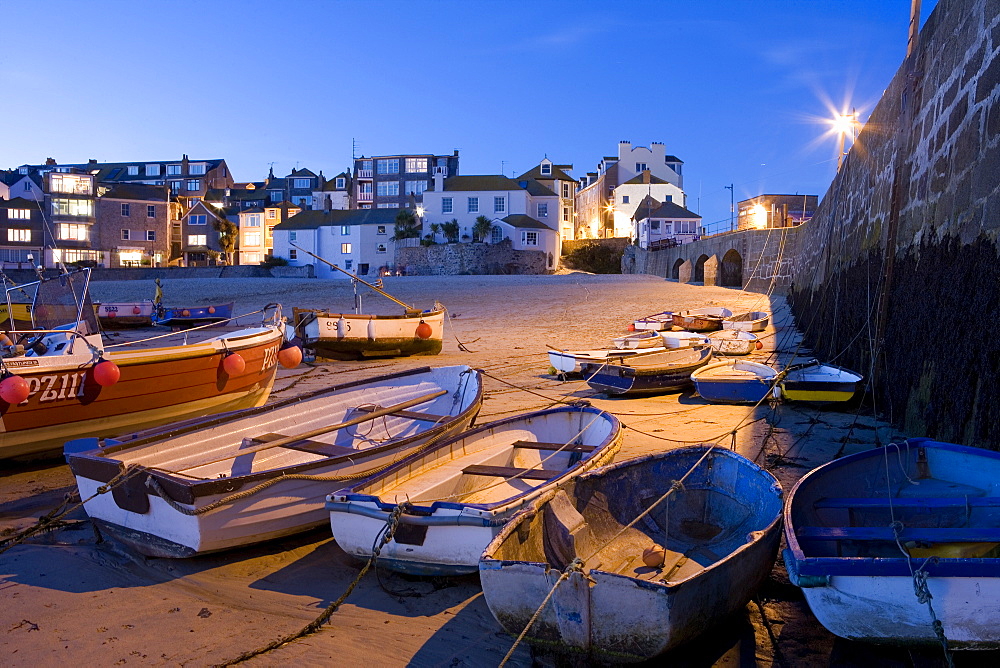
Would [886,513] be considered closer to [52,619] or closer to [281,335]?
[52,619]

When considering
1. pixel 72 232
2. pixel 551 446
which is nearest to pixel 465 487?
pixel 551 446

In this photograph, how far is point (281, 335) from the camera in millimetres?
11484

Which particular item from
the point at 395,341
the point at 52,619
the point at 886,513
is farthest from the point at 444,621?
the point at 395,341

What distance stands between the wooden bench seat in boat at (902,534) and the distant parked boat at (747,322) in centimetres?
1516

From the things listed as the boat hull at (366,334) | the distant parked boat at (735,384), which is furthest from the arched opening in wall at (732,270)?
the distant parked boat at (735,384)

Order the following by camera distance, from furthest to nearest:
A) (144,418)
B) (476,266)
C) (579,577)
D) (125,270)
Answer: (476,266), (125,270), (144,418), (579,577)

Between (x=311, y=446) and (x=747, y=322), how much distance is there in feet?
50.1

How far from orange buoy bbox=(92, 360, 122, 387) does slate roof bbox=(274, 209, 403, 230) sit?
167 ft

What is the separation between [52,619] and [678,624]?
4.05 meters

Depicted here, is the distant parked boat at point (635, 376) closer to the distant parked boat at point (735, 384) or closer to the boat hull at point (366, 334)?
the distant parked boat at point (735, 384)

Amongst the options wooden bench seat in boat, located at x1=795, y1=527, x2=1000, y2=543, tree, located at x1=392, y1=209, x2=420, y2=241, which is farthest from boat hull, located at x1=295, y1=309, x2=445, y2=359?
tree, located at x1=392, y1=209, x2=420, y2=241

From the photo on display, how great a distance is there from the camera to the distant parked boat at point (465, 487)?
16.6 feet

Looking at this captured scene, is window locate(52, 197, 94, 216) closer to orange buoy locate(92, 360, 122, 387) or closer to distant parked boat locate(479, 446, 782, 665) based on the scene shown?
orange buoy locate(92, 360, 122, 387)

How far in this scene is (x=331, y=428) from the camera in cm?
761
